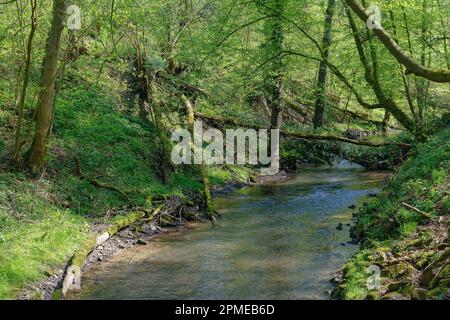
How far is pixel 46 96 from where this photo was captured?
42.1ft

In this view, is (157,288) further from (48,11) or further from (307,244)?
(48,11)

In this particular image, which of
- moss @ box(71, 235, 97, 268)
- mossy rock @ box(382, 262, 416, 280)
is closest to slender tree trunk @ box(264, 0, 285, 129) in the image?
moss @ box(71, 235, 97, 268)

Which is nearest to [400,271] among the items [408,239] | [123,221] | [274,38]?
[408,239]

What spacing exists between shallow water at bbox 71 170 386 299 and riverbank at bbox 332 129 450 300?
0.63 m

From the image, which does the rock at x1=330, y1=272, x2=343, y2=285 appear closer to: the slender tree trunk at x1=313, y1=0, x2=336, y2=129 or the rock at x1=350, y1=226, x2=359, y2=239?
the rock at x1=350, y1=226, x2=359, y2=239

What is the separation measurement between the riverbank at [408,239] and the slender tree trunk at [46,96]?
26.3 feet

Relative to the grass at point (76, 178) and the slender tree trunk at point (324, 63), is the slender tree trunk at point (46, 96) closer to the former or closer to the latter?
the grass at point (76, 178)

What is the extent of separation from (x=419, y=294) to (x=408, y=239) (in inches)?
107

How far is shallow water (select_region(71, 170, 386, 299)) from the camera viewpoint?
9156mm

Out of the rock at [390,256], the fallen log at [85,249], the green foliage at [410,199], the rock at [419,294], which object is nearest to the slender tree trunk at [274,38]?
the green foliage at [410,199]

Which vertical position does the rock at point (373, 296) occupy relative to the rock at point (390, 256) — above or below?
below

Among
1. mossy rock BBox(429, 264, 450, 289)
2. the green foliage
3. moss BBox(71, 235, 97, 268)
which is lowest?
moss BBox(71, 235, 97, 268)

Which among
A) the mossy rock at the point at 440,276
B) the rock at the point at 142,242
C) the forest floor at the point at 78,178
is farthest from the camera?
the rock at the point at 142,242

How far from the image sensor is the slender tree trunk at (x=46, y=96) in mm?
12383
